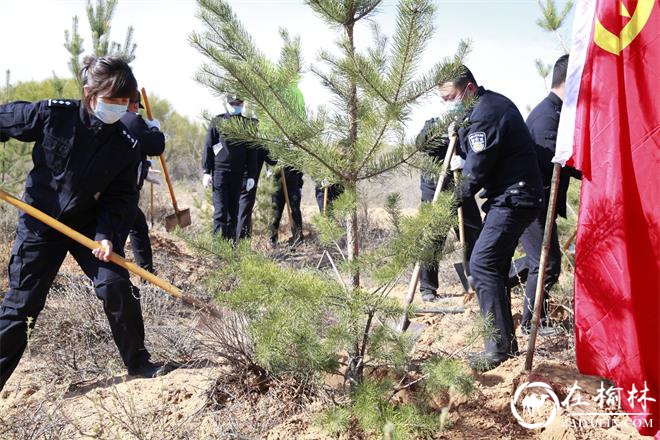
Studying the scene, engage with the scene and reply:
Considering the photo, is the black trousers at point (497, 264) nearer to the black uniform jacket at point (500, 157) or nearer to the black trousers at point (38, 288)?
the black uniform jacket at point (500, 157)

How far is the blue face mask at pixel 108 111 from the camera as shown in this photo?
3699mm

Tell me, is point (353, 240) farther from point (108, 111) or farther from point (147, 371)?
point (147, 371)

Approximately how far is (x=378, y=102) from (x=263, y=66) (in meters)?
0.54

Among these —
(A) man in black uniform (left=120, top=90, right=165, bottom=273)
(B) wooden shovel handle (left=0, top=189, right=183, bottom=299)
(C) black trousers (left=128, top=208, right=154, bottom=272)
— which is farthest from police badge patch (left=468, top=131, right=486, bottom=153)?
(C) black trousers (left=128, top=208, right=154, bottom=272)

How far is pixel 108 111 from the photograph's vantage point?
146 inches

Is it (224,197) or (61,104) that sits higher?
(224,197)

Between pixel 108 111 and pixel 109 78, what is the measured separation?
189 mm

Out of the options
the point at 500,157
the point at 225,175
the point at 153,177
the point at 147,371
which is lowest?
the point at 147,371

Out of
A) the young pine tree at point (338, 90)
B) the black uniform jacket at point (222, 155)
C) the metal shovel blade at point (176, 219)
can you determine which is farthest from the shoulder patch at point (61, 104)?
the metal shovel blade at point (176, 219)

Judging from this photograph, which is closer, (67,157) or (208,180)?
(67,157)

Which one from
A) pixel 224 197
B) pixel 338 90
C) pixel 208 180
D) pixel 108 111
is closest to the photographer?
pixel 338 90

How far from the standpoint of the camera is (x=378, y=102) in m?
2.88

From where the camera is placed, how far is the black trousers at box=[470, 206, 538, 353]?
13.5ft

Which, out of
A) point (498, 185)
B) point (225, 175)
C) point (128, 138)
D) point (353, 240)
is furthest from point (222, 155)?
point (353, 240)
